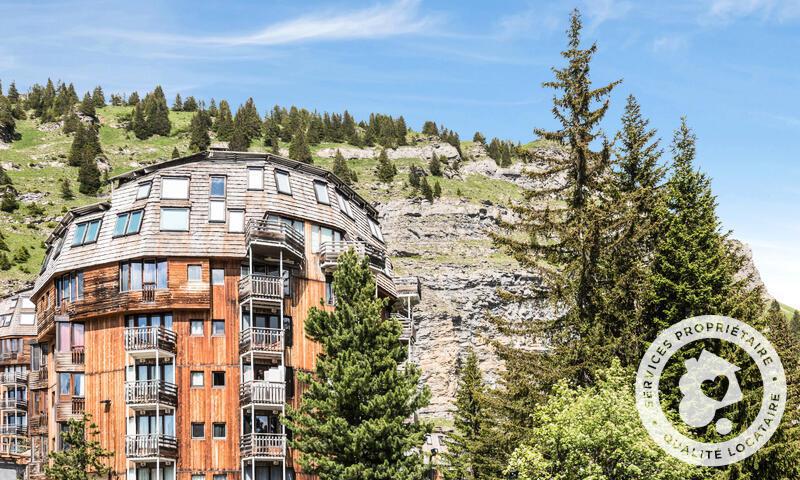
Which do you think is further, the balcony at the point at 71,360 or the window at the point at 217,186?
the balcony at the point at 71,360

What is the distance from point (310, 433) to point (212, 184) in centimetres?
1807

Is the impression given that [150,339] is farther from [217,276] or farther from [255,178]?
[255,178]

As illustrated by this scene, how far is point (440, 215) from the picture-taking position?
176 m

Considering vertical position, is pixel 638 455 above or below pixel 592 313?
below

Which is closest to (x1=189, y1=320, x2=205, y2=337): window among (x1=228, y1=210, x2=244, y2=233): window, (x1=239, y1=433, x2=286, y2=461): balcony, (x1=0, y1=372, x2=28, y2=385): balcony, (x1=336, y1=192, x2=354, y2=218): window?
(x1=228, y1=210, x2=244, y2=233): window

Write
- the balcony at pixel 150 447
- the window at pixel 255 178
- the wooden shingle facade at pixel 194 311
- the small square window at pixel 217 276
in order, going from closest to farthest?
the balcony at pixel 150 447, the wooden shingle facade at pixel 194 311, the small square window at pixel 217 276, the window at pixel 255 178

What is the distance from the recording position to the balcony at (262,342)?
50969 mm

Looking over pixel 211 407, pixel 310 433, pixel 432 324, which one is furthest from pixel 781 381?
pixel 432 324

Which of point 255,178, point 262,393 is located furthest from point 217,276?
point 262,393

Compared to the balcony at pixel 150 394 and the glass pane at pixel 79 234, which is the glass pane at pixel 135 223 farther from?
the balcony at pixel 150 394

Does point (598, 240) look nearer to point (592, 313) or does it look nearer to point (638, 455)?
point (592, 313)

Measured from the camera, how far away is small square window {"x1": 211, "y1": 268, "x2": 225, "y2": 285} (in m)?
52.4

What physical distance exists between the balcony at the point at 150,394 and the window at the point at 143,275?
538 cm

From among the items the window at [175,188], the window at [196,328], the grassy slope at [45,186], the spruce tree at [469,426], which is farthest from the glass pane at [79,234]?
the grassy slope at [45,186]
